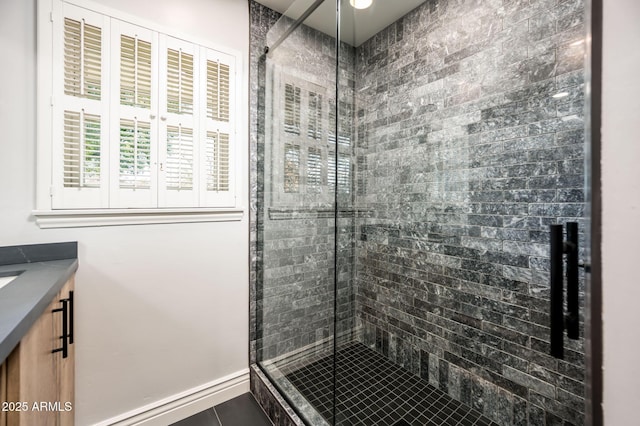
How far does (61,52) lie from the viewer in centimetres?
122

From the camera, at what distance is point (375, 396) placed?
5.43 feet

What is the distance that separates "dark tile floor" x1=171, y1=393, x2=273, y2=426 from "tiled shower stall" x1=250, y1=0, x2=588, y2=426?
108mm

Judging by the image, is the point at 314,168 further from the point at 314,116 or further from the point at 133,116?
the point at 133,116

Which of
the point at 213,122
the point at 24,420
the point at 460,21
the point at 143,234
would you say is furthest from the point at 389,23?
the point at 24,420

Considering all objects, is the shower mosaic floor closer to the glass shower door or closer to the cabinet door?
the glass shower door

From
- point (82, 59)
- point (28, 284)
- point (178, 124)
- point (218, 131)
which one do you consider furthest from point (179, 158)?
point (28, 284)

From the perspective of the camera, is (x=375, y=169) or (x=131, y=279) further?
(x=375, y=169)

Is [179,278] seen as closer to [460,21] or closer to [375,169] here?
[375,169]

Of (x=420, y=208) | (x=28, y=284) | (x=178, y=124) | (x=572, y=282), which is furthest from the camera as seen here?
(x=420, y=208)

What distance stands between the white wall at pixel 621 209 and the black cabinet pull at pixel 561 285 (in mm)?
148

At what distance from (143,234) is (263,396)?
4.00 ft

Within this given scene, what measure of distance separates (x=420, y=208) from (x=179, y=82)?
1.75 m

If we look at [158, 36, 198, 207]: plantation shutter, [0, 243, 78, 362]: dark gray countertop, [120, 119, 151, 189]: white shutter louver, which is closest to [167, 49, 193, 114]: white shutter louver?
[158, 36, 198, 207]: plantation shutter

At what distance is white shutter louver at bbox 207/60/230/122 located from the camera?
1632 millimetres
